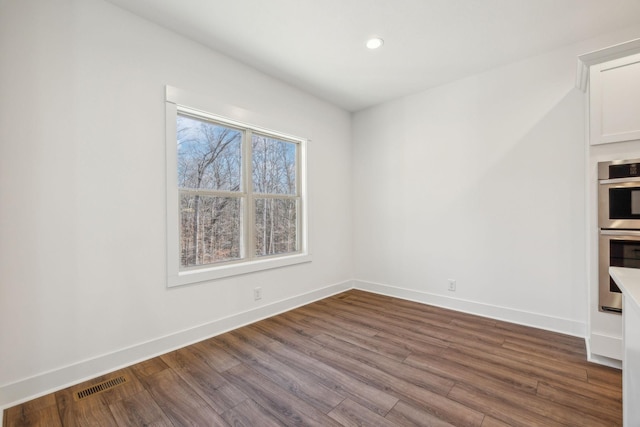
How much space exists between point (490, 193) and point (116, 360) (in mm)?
3859

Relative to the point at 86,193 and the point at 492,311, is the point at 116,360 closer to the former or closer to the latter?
the point at 86,193

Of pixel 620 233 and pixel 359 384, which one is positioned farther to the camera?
pixel 620 233

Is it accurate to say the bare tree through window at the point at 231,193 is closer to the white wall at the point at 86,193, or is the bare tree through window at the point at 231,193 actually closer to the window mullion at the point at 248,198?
the window mullion at the point at 248,198

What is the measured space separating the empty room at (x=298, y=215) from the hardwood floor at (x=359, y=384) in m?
0.02

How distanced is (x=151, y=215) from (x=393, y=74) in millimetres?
2935

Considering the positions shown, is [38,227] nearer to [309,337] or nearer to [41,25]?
[41,25]

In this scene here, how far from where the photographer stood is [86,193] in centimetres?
206

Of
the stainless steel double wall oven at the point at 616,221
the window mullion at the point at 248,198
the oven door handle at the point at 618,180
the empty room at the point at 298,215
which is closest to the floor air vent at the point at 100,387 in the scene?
the empty room at the point at 298,215

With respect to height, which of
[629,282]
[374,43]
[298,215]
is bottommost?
[629,282]

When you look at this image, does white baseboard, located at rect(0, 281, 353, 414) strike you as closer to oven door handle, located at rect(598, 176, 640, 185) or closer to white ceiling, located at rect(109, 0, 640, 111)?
white ceiling, located at rect(109, 0, 640, 111)

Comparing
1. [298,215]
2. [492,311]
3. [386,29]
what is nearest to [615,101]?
[386,29]

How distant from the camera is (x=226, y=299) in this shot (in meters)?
2.88

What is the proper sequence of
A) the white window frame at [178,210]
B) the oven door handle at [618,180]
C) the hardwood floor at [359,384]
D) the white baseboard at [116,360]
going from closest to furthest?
1. the hardwood floor at [359,384]
2. the white baseboard at [116,360]
3. the oven door handle at [618,180]
4. the white window frame at [178,210]

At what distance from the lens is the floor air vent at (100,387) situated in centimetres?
187
